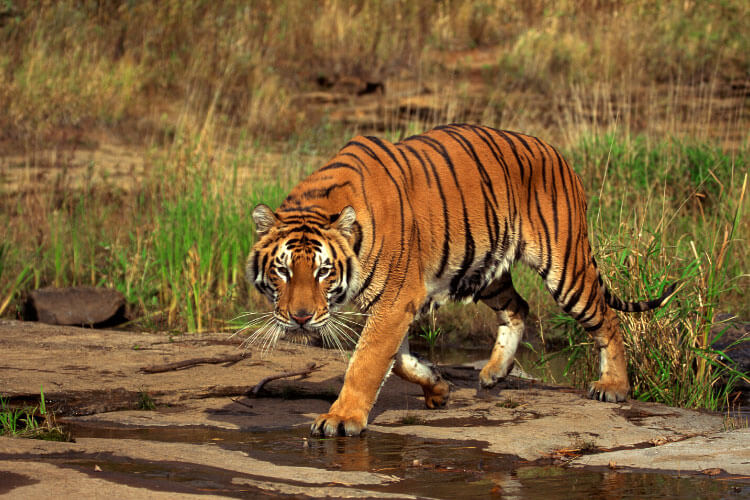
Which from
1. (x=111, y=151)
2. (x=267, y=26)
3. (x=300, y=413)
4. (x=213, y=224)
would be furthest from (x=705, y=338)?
(x=267, y=26)

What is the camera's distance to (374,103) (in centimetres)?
1412

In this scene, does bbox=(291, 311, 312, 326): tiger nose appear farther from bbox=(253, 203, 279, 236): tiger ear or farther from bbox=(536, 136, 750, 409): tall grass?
bbox=(536, 136, 750, 409): tall grass

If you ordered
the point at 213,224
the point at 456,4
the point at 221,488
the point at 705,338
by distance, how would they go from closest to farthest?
the point at 221,488
the point at 705,338
the point at 213,224
the point at 456,4

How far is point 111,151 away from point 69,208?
63.3 inches

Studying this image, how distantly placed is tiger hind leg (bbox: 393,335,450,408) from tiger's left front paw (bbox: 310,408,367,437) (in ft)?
1.80

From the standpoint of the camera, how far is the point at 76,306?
762 centimetres

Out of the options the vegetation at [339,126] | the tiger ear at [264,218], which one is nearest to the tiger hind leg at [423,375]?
the tiger ear at [264,218]

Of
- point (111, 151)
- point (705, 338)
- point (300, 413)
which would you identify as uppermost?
point (111, 151)

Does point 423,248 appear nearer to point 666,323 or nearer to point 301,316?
point 301,316

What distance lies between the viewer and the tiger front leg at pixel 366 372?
4535 mm

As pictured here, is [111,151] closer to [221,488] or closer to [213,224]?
[213,224]

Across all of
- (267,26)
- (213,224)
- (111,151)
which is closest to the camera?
(213,224)

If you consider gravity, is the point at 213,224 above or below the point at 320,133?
below

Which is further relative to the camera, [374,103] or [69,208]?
[374,103]
